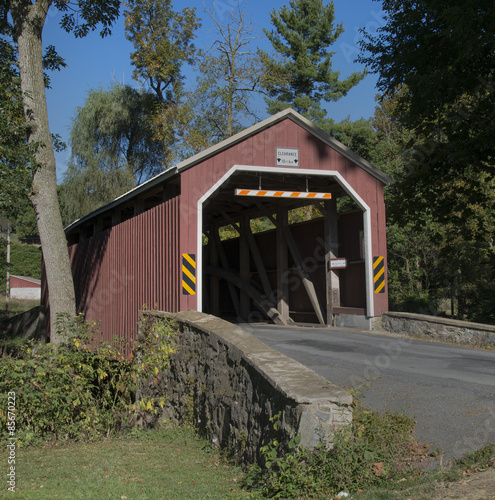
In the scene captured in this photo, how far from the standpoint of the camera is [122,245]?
43.5 ft

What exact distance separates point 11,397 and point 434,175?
962 centimetres

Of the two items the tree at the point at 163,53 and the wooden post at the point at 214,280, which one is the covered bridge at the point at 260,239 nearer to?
the wooden post at the point at 214,280

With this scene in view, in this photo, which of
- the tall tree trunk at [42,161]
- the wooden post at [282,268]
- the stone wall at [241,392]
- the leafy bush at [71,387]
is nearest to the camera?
the stone wall at [241,392]

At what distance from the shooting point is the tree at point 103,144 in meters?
26.4

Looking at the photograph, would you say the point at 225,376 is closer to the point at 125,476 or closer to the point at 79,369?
the point at 125,476

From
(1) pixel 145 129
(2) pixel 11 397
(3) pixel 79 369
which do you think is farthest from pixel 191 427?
(1) pixel 145 129

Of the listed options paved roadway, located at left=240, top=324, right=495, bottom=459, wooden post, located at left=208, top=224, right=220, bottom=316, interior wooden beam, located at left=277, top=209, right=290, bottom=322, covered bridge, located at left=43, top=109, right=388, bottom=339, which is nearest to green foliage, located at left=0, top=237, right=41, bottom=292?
wooden post, located at left=208, top=224, right=220, bottom=316

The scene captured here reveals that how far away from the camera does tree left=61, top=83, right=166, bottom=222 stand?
26.4 metres

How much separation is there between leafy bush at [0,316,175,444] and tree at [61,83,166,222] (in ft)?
62.7

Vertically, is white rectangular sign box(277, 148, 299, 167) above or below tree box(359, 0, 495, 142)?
below

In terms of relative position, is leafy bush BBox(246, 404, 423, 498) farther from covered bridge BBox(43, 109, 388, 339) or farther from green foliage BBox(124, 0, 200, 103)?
green foliage BBox(124, 0, 200, 103)

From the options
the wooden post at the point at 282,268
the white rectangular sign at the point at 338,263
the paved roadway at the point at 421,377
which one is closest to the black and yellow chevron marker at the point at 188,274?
the paved roadway at the point at 421,377

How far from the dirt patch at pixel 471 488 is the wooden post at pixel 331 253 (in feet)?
31.8

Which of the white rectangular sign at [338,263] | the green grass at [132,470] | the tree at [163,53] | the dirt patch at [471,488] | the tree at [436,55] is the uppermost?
the tree at [163,53]
